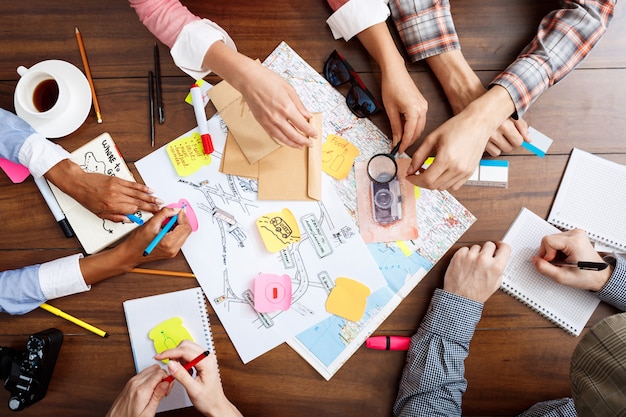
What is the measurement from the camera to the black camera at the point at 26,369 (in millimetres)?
1006

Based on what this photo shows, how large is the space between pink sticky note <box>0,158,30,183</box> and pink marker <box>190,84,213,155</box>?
0.46m

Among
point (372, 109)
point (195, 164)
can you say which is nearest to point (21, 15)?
point (195, 164)

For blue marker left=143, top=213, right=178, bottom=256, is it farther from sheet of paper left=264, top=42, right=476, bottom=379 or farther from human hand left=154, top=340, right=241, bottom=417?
sheet of paper left=264, top=42, right=476, bottom=379

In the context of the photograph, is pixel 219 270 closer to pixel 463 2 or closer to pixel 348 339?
pixel 348 339

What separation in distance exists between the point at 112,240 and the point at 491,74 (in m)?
1.05

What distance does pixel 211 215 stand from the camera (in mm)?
1082

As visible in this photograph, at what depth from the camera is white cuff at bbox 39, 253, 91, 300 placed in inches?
40.9

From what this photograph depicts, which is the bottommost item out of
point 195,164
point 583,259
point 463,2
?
point 583,259

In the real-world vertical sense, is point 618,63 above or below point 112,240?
above

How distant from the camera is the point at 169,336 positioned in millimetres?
1066

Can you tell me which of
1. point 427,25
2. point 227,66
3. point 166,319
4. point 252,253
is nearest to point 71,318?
point 166,319

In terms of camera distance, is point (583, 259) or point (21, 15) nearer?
point (583, 259)

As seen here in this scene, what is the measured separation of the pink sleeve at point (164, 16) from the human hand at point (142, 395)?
0.79m

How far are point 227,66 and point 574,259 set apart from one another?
92 centimetres
